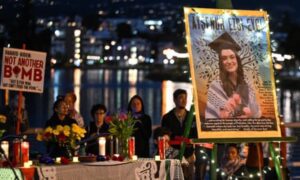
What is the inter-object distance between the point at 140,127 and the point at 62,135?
2.13 meters

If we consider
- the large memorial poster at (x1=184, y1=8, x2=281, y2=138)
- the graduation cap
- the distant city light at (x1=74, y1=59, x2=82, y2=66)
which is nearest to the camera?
the large memorial poster at (x1=184, y1=8, x2=281, y2=138)

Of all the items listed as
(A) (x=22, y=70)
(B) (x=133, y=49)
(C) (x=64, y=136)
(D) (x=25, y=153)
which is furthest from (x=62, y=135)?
(B) (x=133, y=49)

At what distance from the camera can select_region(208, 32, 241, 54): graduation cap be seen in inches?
401

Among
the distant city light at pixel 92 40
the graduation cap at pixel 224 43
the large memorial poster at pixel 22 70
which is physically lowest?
the large memorial poster at pixel 22 70

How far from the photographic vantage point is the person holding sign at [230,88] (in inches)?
398

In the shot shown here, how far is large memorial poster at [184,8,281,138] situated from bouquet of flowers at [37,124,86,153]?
190 cm

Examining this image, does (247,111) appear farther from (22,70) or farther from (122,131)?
(22,70)

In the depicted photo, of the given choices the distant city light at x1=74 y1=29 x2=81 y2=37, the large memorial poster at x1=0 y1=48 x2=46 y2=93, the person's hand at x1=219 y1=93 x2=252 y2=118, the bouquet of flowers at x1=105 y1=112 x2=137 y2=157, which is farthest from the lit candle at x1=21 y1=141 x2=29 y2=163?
the distant city light at x1=74 y1=29 x2=81 y2=37

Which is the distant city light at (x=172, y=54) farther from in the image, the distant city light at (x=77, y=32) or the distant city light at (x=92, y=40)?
the distant city light at (x=92, y=40)

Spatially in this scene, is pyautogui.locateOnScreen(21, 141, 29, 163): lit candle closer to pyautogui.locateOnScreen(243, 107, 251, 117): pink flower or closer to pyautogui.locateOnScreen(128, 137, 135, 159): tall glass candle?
pyautogui.locateOnScreen(128, 137, 135, 159): tall glass candle

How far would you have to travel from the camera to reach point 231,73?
33.6ft

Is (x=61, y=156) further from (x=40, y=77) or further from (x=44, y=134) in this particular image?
(x=40, y=77)

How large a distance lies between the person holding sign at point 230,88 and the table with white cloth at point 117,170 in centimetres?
137

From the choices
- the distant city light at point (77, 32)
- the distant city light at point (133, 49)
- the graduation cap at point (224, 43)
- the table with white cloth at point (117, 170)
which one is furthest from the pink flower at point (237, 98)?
the distant city light at point (77, 32)
